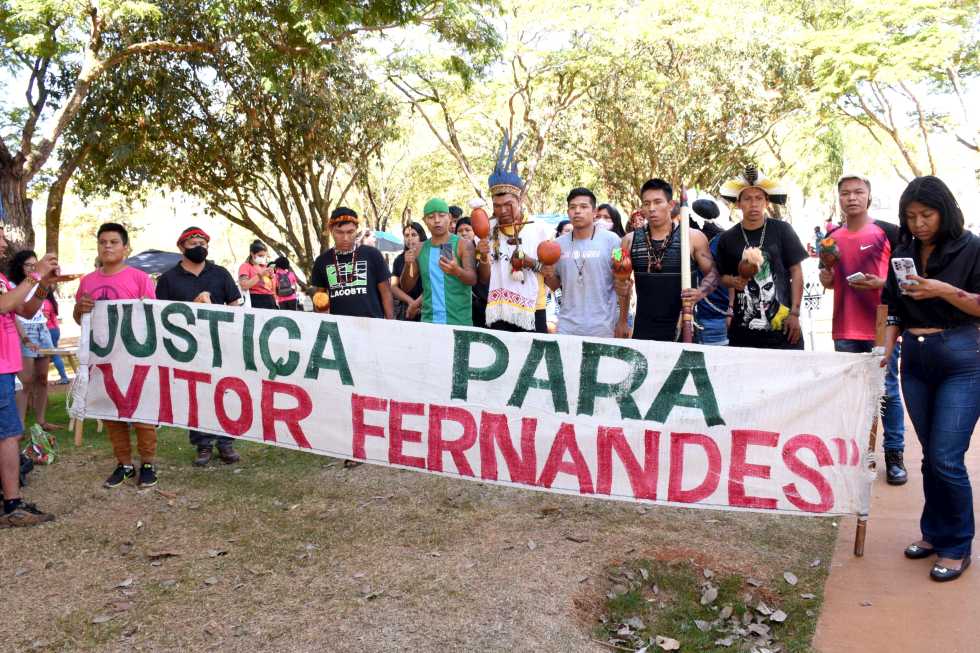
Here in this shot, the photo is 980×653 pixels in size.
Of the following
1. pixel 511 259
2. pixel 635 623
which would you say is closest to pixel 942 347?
pixel 635 623

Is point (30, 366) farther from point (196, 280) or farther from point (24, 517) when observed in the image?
point (24, 517)

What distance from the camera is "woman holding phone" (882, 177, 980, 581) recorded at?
3795 millimetres

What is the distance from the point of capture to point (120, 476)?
583cm

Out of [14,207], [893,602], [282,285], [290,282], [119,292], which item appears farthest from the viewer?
[290,282]

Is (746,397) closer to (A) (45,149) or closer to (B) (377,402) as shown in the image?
(B) (377,402)

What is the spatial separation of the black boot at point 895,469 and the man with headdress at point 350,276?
368 centimetres

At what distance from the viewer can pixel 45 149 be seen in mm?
9125

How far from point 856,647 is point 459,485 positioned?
2857 mm

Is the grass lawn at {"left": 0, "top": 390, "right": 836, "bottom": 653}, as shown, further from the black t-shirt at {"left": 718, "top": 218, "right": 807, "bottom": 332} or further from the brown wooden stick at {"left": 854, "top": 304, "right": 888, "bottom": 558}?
the black t-shirt at {"left": 718, "top": 218, "right": 807, "bottom": 332}

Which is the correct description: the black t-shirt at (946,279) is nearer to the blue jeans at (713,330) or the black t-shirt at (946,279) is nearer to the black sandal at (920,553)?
the black sandal at (920,553)

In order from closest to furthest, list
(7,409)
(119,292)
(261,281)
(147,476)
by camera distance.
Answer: (7,409), (119,292), (147,476), (261,281)

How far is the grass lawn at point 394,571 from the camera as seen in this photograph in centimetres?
363

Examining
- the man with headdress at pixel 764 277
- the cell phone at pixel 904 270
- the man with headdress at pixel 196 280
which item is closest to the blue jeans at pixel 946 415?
the cell phone at pixel 904 270

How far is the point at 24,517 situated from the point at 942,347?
5375 millimetres
